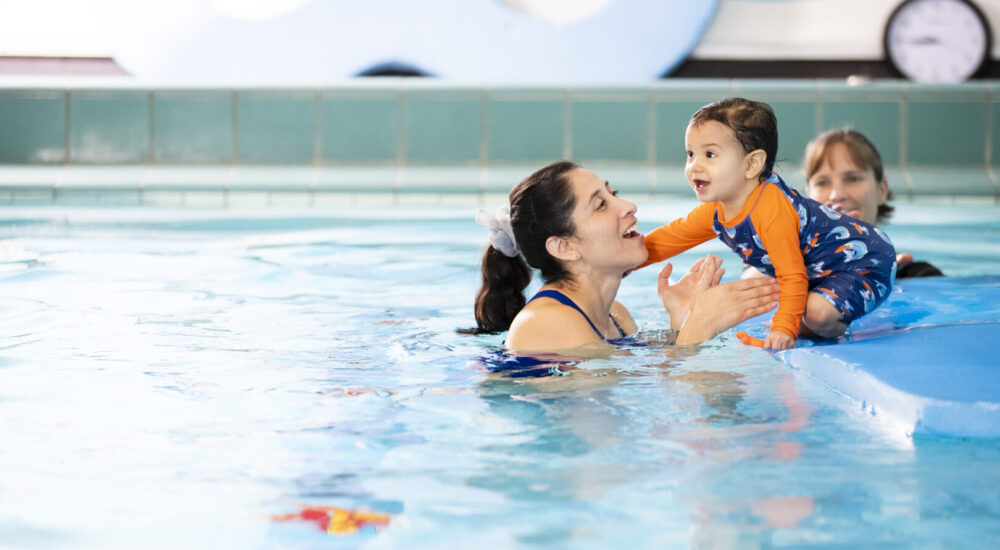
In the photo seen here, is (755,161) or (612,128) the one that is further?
(612,128)

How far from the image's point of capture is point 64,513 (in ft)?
5.63

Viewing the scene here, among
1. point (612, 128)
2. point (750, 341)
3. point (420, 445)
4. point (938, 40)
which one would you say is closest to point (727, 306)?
point (750, 341)

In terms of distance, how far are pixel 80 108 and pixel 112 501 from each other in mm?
6750

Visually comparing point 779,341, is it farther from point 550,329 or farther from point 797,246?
point 550,329

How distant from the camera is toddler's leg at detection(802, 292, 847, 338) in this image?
2.82 m

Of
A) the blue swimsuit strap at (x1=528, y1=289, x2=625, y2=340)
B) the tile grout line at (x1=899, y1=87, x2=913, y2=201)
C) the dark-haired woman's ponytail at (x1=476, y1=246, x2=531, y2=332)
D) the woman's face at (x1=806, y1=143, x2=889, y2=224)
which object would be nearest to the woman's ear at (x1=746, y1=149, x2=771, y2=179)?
the blue swimsuit strap at (x1=528, y1=289, x2=625, y2=340)

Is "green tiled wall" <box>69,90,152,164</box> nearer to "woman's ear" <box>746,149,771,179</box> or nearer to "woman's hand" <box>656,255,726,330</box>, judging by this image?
"woman's hand" <box>656,255,726,330</box>

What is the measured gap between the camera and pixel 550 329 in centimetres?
290

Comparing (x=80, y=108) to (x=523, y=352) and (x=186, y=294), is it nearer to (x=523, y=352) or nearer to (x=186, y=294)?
(x=186, y=294)

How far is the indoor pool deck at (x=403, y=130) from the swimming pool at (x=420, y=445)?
387cm

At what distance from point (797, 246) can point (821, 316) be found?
0.65ft

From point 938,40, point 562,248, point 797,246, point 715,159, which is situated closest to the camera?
point 715,159

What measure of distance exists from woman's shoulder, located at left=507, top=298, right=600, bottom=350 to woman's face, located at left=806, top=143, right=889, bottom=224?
1412mm

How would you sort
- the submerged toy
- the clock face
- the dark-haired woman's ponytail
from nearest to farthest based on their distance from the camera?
the submerged toy
the dark-haired woman's ponytail
the clock face
